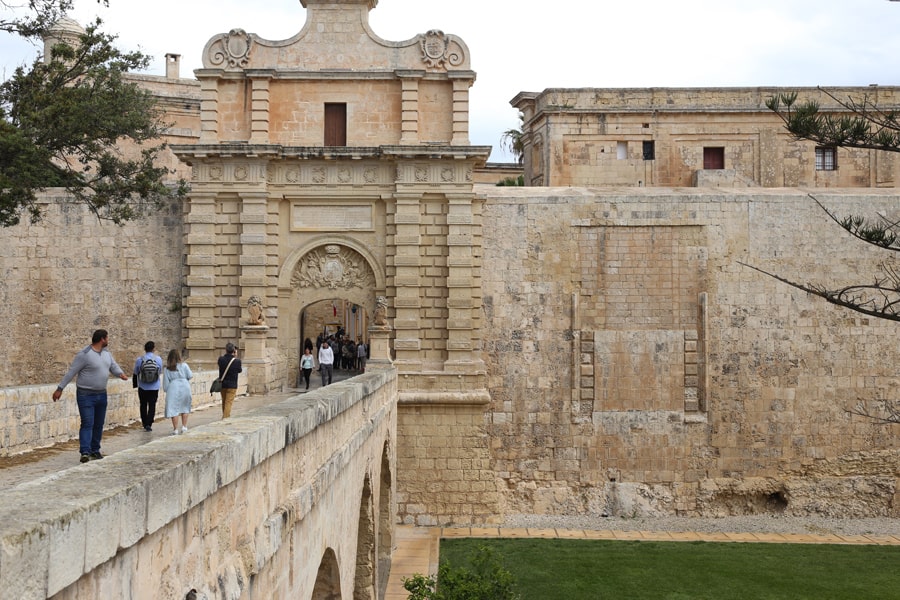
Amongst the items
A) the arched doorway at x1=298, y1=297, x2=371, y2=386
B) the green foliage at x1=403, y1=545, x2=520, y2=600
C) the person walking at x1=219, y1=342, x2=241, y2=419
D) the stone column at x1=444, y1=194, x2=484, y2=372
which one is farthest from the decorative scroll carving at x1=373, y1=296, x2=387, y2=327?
the arched doorway at x1=298, y1=297, x2=371, y2=386

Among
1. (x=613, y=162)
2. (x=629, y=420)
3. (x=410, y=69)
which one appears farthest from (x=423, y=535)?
(x=613, y=162)

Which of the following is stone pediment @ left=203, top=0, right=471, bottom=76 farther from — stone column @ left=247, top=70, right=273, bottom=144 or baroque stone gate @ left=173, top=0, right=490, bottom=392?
stone column @ left=247, top=70, right=273, bottom=144

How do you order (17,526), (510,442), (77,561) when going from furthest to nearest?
(510,442) → (77,561) → (17,526)

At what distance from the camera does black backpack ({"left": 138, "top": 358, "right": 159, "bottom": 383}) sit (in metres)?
9.92

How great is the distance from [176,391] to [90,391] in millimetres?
2390

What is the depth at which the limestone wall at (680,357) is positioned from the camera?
738 inches

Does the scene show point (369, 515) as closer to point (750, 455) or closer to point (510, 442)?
point (510, 442)

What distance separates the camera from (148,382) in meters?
10.0

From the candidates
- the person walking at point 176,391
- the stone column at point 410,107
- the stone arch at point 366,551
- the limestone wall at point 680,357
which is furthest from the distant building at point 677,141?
the person walking at point 176,391

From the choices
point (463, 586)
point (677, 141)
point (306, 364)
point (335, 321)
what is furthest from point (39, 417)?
point (335, 321)

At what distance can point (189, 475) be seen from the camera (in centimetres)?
354

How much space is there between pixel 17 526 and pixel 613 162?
23.1 meters

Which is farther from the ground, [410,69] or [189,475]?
[410,69]

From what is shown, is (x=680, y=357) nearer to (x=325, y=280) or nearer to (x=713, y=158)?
(x=325, y=280)
